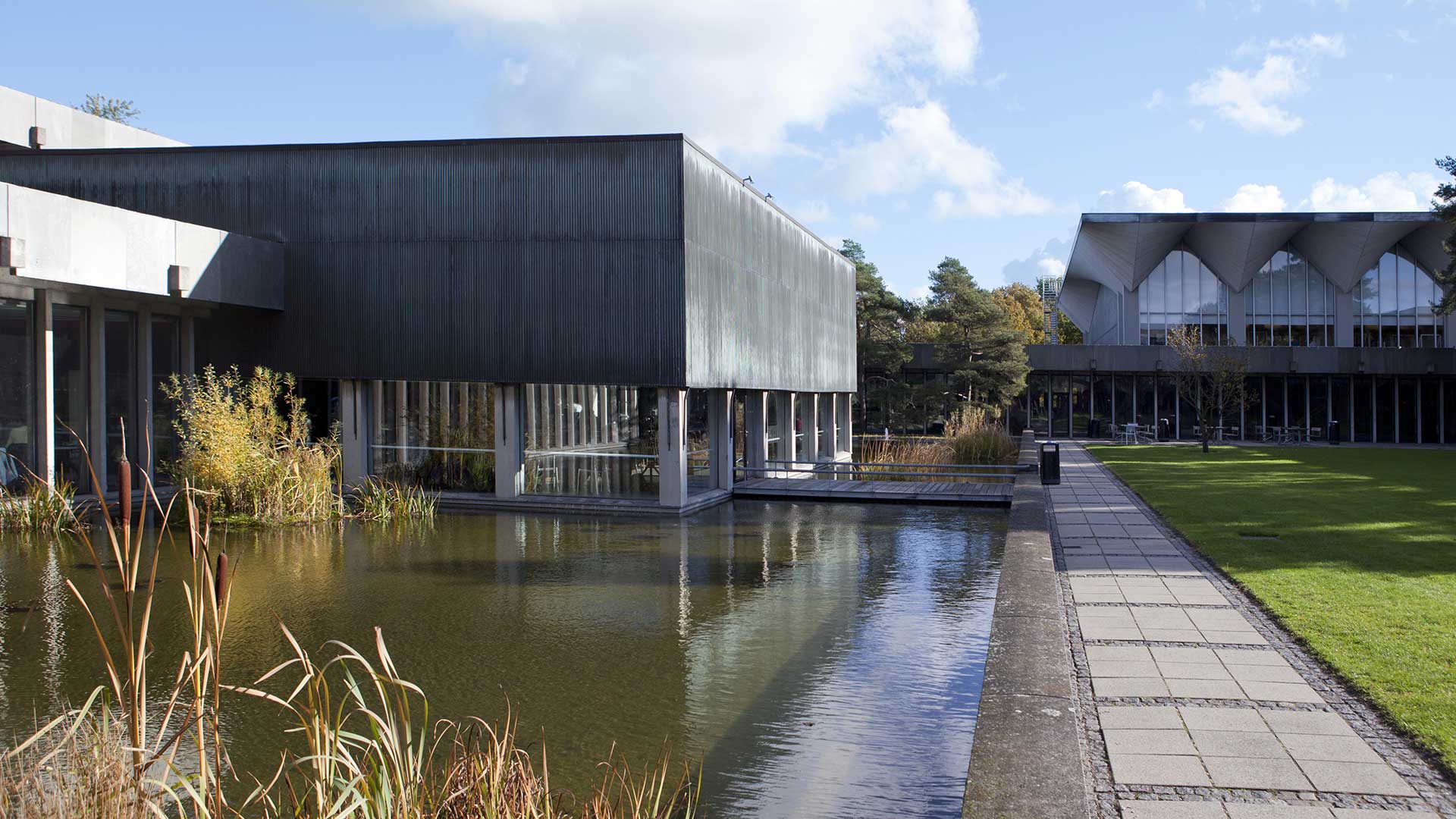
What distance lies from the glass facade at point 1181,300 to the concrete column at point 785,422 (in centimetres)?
2202

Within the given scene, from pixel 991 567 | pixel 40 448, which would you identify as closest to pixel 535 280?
pixel 40 448

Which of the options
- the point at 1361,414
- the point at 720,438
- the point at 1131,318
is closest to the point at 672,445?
the point at 720,438

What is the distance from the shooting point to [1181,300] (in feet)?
138

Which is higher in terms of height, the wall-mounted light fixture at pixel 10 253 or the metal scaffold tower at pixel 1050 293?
the metal scaffold tower at pixel 1050 293

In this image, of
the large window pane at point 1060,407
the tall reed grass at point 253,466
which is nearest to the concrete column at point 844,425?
the large window pane at point 1060,407

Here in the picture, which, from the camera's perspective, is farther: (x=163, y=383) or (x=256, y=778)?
(x=163, y=383)

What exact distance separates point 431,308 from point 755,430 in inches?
322

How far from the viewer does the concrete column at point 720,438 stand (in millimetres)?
19625

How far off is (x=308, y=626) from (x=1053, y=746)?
6171 mm

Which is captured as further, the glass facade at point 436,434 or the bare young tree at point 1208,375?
the bare young tree at point 1208,375

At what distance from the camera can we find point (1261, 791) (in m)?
4.78

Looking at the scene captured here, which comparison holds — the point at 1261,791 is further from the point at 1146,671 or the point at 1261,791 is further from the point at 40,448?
the point at 40,448

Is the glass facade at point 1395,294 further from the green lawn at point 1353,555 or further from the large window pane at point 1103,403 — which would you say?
the green lawn at point 1353,555

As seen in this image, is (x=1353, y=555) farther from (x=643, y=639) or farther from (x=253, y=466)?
(x=253, y=466)
